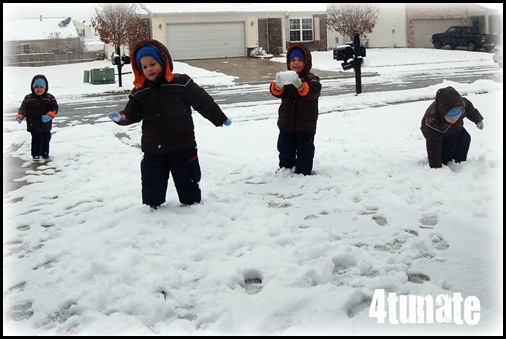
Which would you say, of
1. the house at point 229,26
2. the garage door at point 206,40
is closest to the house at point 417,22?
the house at point 229,26

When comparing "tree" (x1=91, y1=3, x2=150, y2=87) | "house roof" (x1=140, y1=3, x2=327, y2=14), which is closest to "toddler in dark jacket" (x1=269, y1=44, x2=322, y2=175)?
"tree" (x1=91, y1=3, x2=150, y2=87)

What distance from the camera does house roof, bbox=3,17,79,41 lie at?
47.5 metres

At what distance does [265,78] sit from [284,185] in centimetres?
1905

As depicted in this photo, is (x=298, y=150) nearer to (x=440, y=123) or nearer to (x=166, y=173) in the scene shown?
(x=440, y=123)

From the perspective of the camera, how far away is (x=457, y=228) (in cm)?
416

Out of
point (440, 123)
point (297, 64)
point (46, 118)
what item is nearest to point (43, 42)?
point (46, 118)

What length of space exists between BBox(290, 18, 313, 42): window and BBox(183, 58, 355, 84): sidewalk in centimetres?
679

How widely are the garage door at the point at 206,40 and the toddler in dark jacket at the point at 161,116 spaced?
2965 centimetres

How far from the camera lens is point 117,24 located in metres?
28.3

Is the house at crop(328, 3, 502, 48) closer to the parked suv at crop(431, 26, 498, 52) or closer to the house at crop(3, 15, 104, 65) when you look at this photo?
the parked suv at crop(431, 26, 498, 52)

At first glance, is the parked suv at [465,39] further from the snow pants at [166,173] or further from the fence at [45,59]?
the snow pants at [166,173]

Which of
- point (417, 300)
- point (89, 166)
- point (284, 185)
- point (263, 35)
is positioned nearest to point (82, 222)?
point (284, 185)

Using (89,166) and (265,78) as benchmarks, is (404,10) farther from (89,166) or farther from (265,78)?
(89,166)

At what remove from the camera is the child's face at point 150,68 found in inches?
186
